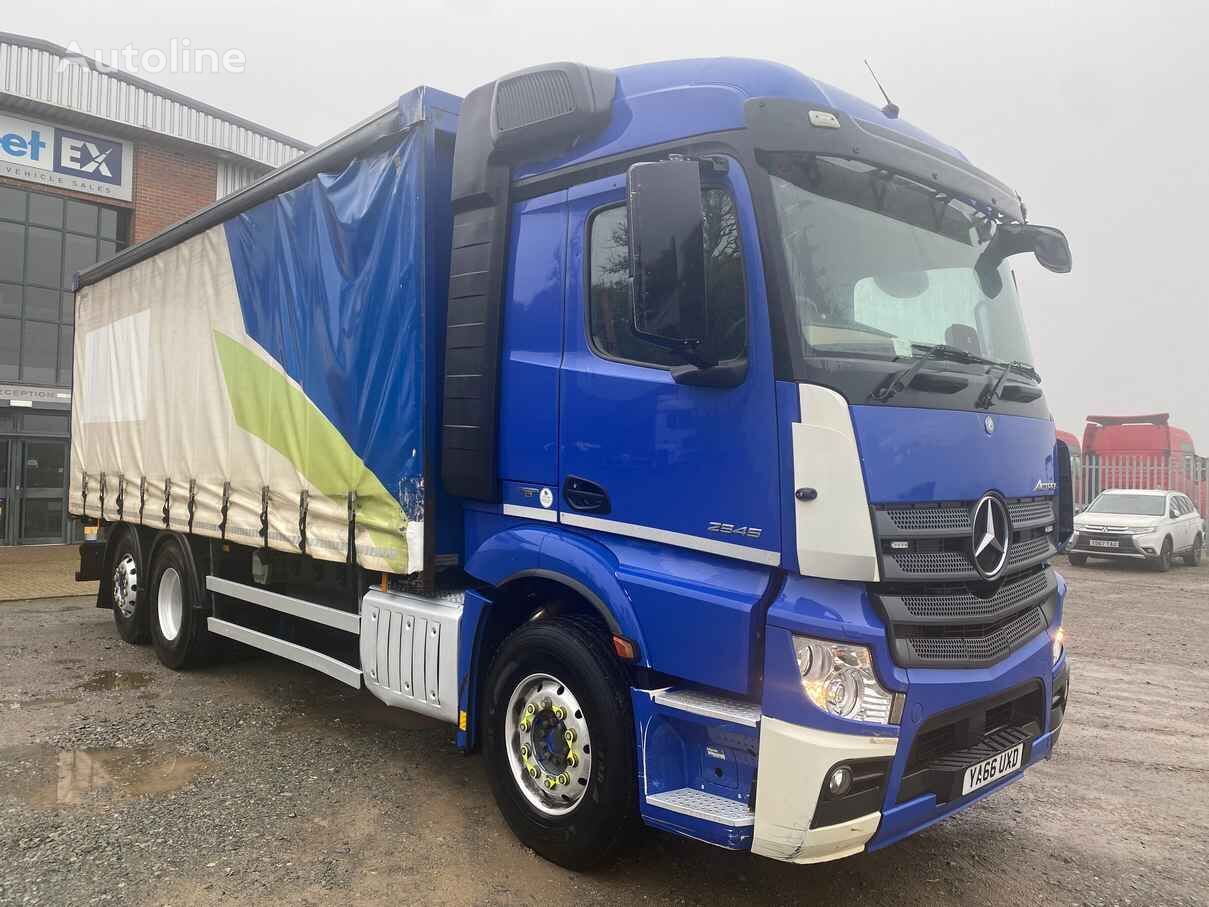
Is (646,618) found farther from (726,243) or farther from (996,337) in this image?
(996,337)

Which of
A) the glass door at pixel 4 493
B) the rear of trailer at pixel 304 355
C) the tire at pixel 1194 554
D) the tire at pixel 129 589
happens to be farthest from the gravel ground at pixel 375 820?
the tire at pixel 1194 554

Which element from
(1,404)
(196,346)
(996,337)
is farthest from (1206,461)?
(1,404)

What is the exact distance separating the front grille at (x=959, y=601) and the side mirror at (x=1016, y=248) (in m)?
1.36

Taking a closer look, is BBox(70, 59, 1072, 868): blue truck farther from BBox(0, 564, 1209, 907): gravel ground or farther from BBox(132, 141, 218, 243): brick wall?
BBox(132, 141, 218, 243): brick wall

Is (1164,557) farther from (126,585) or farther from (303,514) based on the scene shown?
(126,585)

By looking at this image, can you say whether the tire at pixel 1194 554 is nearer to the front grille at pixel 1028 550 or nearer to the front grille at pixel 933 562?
the front grille at pixel 1028 550

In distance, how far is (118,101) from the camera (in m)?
15.8

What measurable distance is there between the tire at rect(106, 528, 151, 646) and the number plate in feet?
21.3

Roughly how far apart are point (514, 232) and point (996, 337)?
7.18 ft

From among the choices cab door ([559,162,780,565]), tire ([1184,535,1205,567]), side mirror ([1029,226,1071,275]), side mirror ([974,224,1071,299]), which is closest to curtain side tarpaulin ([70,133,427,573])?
cab door ([559,162,780,565])

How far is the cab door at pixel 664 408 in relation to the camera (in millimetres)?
3057

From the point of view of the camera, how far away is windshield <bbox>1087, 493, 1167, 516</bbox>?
17.4 meters

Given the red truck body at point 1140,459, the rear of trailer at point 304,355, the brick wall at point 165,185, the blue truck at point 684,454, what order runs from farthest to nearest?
the red truck body at point 1140,459 → the brick wall at point 165,185 → the rear of trailer at point 304,355 → the blue truck at point 684,454

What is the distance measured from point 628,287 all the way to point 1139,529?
16.7m
